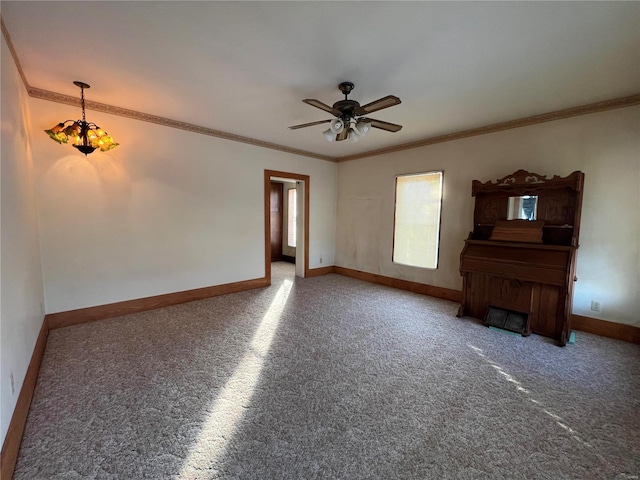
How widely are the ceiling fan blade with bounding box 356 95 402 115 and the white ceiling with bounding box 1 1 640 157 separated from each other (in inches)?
12.5

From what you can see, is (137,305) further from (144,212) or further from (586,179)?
(586,179)

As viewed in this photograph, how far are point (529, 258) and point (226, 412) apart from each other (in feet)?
11.7

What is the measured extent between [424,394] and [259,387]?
51.7 inches

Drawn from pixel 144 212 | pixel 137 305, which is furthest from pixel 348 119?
pixel 137 305

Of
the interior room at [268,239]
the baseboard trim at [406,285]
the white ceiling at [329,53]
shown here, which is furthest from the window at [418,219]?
the white ceiling at [329,53]

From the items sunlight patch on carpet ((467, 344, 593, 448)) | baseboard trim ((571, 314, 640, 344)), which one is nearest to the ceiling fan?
sunlight patch on carpet ((467, 344, 593, 448))

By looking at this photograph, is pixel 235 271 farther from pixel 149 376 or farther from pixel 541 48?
pixel 541 48

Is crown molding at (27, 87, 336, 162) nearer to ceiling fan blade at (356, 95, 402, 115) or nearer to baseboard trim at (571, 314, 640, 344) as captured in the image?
ceiling fan blade at (356, 95, 402, 115)

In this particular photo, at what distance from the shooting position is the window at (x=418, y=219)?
4660mm

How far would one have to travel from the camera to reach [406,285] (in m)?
5.08

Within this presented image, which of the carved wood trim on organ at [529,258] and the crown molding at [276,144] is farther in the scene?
the carved wood trim on organ at [529,258]

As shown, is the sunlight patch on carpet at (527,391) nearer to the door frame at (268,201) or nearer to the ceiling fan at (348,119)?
the ceiling fan at (348,119)

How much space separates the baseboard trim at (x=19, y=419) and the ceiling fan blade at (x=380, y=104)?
10.6 ft

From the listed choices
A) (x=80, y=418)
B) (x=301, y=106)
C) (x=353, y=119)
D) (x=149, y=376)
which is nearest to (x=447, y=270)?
(x=353, y=119)
